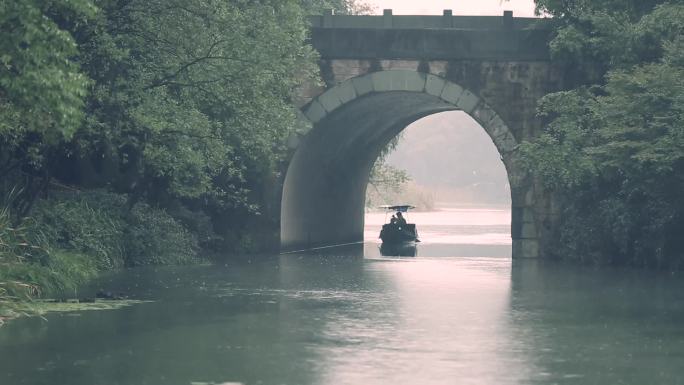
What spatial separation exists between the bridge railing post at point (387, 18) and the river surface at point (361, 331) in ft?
26.3

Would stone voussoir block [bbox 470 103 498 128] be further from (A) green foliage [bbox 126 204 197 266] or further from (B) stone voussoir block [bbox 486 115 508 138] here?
(A) green foliage [bbox 126 204 197 266]

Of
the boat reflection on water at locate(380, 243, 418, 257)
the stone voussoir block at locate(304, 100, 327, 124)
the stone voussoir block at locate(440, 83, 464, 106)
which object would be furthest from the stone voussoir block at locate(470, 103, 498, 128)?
the boat reflection on water at locate(380, 243, 418, 257)

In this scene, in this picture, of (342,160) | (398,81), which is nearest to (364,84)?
(398,81)

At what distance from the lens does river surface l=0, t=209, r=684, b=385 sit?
40.7 ft

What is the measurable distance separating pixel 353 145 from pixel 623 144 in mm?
13924

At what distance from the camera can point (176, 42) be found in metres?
24.5

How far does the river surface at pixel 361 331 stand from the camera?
12406 mm

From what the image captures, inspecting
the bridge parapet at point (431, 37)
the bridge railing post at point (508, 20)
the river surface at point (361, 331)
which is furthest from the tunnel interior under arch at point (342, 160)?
the river surface at point (361, 331)

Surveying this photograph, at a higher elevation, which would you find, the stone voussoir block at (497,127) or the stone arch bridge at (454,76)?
the stone arch bridge at (454,76)

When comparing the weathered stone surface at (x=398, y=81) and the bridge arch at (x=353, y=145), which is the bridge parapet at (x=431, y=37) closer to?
the weathered stone surface at (x=398, y=81)

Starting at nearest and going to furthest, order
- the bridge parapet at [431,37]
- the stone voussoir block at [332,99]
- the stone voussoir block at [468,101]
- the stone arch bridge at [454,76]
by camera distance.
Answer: the stone arch bridge at [454,76] < the bridge parapet at [431,37] < the stone voussoir block at [468,101] < the stone voussoir block at [332,99]

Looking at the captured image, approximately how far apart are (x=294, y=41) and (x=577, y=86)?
759cm

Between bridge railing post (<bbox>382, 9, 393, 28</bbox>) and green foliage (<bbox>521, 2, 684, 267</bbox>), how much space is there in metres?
4.48

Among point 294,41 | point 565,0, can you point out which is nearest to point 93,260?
point 294,41
